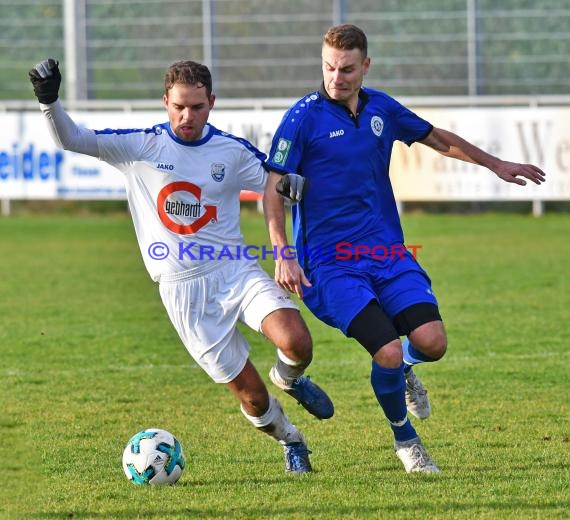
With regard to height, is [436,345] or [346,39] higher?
[346,39]

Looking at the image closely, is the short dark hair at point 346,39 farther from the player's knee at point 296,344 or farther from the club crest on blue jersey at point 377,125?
the player's knee at point 296,344

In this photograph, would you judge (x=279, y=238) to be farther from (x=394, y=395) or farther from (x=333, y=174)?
(x=394, y=395)

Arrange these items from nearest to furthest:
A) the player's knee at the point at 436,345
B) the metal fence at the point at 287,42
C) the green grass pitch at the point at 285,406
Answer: the green grass pitch at the point at 285,406, the player's knee at the point at 436,345, the metal fence at the point at 287,42

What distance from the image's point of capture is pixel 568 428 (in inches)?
288

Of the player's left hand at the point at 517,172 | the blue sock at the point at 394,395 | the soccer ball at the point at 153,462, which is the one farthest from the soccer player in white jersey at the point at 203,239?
the player's left hand at the point at 517,172

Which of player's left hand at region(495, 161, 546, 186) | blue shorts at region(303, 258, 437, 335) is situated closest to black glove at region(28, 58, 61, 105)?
blue shorts at region(303, 258, 437, 335)

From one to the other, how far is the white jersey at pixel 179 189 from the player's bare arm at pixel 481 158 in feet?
3.45

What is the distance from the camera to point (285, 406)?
844cm

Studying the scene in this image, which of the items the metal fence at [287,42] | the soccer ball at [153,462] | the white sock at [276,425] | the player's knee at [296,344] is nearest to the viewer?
the soccer ball at [153,462]

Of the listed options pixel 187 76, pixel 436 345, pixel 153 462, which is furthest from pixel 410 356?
pixel 187 76

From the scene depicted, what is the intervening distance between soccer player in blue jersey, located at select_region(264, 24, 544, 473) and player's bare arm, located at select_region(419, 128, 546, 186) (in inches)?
16.5

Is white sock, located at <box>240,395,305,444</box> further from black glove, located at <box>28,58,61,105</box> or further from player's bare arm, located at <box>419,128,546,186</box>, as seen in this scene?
black glove, located at <box>28,58,61,105</box>

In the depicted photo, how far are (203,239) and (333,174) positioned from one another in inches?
29.0

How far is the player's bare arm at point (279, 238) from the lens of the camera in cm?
613
